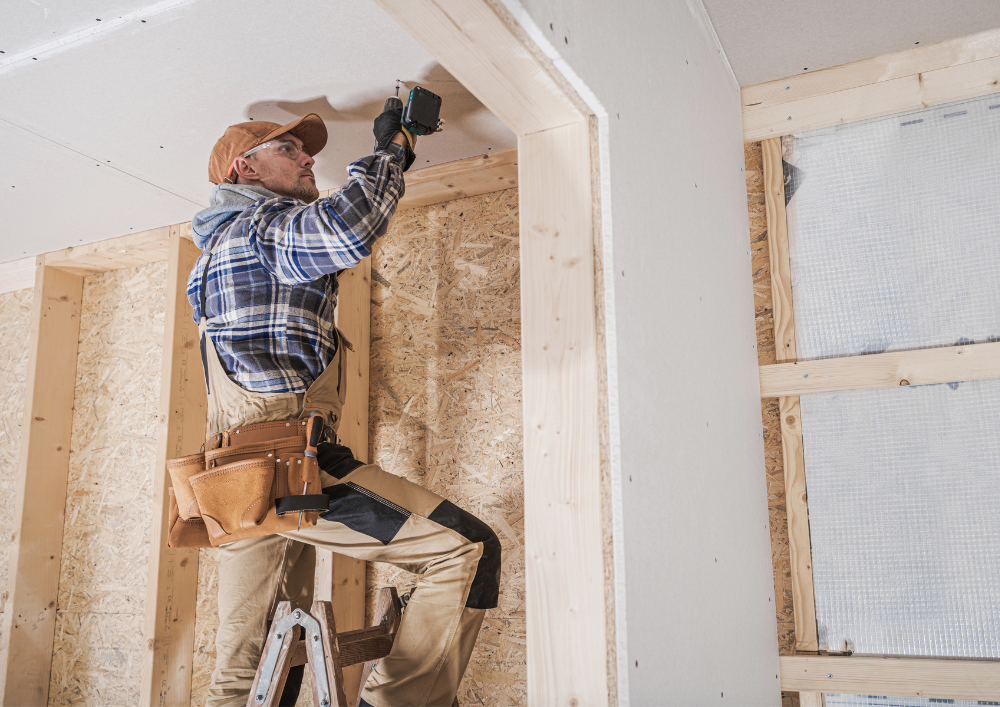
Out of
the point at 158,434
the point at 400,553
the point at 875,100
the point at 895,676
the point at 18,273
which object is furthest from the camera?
the point at 18,273

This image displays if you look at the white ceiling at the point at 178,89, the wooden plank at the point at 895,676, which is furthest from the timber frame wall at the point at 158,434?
the wooden plank at the point at 895,676

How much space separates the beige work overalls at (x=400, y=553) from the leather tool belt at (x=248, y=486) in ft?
0.29

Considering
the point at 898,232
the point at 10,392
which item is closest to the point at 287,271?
the point at 898,232

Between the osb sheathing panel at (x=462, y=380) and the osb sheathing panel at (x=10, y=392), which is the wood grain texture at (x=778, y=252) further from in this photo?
the osb sheathing panel at (x=10, y=392)

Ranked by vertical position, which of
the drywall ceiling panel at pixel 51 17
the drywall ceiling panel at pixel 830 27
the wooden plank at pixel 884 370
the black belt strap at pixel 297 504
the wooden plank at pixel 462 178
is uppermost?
the drywall ceiling panel at pixel 830 27

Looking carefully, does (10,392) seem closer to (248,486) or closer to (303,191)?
(303,191)

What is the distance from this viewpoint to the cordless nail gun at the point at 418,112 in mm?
1801

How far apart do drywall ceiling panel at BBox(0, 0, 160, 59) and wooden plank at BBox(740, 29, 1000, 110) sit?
178 centimetres

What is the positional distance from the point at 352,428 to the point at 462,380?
427 millimetres

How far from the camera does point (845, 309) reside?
7.02ft

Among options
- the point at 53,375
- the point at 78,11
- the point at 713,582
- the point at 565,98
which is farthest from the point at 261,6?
the point at 53,375

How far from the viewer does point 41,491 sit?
3094 mm

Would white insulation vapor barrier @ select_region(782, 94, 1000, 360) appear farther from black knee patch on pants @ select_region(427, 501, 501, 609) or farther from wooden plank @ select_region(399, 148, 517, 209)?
black knee patch on pants @ select_region(427, 501, 501, 609)

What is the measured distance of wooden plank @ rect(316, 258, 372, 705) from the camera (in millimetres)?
2408
